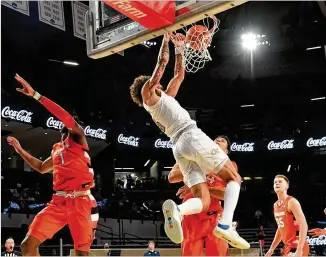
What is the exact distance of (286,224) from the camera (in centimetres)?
703

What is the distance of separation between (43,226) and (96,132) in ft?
50.3

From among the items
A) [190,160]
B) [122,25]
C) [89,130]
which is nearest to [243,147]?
[89,130]

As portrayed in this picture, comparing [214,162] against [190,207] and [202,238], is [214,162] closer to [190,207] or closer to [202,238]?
[190,207]

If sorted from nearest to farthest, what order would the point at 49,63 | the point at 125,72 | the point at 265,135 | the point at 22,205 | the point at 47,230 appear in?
the point at 47,230
the point at 22,205
the point at 49,63
the point at 125,72
the point at 265,135

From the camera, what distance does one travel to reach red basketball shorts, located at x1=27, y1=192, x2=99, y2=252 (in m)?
5.60

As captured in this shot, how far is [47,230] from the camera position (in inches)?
222

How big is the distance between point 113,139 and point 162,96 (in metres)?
17.3

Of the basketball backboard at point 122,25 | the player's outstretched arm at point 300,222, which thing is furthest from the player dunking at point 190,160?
the player's outstretched arm at point 300,222

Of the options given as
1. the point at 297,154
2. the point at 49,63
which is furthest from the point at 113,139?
the point at 297,154

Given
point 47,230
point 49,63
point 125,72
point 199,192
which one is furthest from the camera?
point 125,72

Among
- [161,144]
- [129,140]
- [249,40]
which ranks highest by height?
[249,40]

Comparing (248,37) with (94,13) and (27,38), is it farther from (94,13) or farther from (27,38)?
(94,13)

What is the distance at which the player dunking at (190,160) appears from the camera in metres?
4.52

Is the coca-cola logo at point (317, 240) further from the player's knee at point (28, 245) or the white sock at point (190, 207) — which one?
the white sock at point (190, 207)
